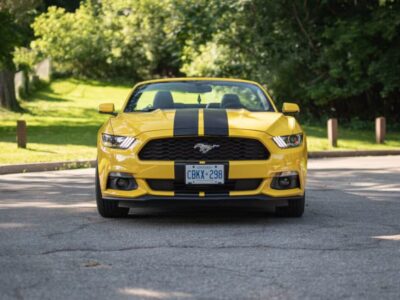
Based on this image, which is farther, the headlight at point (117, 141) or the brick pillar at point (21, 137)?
the brick pillar at point (21, 137)

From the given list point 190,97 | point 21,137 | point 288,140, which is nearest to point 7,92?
point 21,137

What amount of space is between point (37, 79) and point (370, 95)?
26.7 m

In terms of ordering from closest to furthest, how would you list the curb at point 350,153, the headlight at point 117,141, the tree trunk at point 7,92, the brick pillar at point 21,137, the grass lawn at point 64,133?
the headlight at point 117,141
the grass lawn at point 64,133
the brick pillar at point 21,137
the curb at point 350,153
the tree trunk at point 7,92

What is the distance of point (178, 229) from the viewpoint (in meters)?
8.24

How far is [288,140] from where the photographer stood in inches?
344

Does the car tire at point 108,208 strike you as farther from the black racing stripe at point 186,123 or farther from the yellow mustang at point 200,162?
the black racing stripe at point 186,123

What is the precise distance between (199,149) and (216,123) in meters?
0.36

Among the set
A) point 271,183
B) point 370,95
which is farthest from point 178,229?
point 370,95

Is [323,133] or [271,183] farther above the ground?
[271,183]

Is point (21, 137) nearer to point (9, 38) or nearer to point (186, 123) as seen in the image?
point (9, 38)

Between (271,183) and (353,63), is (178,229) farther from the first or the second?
(353,63)

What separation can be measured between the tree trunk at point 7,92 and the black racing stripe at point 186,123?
25.7 metres

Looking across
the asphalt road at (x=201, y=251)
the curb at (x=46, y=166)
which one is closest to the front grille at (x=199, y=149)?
the asphalt road at (x=201, y=251)

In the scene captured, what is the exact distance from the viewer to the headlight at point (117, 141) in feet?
28.2
